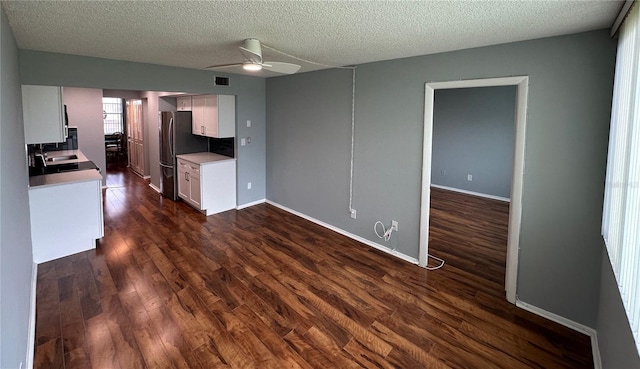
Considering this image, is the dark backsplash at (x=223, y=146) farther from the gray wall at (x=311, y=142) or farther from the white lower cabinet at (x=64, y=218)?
the white lower cabinet at (x=64, y=218)

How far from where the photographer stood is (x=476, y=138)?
6531mm

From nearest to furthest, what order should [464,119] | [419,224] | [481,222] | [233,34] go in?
[233,34], [419,224], [481,222], [464,119]

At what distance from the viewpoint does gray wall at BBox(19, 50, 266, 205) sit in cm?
340

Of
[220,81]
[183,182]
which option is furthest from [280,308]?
[183,182]

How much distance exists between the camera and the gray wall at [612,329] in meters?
1.46

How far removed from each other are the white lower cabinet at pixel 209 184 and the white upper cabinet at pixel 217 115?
1.59 feet

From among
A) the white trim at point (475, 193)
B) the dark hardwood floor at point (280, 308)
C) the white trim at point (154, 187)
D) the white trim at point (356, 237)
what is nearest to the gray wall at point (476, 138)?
the white trim at point (475, 193)

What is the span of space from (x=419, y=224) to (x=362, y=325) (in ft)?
4.72

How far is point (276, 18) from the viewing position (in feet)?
7.16

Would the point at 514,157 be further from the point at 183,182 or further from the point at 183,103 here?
the point at 183,103

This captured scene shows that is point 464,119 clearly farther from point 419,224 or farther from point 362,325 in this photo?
point 362,325

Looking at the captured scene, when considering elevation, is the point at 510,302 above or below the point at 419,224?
below

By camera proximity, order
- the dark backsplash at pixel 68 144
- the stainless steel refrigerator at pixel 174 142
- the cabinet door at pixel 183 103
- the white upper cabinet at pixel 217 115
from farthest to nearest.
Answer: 1. the dark backsplash at pixel 68 144
2. the cabinet door at pixel 183 103
3. the stainless steel refrigerator at pixel 174 142
4. the white upper cabinet at pixel 217 115

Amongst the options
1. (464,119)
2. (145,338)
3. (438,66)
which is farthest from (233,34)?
(464,119)
